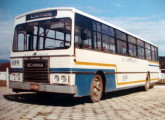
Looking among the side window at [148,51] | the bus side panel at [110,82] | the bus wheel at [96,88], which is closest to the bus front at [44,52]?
the bus wheel at [96,88]

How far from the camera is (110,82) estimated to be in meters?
9.87

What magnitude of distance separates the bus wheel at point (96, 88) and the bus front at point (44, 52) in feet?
4.93

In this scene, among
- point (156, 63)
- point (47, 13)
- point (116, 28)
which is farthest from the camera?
point (156, 63)

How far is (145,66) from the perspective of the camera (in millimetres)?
14953

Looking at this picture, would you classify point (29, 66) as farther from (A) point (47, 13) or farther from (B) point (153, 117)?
(B) point (153, 117)

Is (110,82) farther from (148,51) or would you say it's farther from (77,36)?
(148,51)

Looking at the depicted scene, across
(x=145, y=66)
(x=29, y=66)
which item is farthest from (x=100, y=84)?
(x=145, y=66)

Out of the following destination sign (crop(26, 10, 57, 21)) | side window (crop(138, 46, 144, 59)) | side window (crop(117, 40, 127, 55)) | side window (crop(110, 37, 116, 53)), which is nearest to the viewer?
destination sign (crop(26, 10, 57, 21))

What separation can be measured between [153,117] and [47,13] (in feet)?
15.9

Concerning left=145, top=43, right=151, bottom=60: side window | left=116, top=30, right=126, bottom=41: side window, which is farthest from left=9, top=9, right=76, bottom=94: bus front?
left=145, top=43, right=151, bottom=60: side window

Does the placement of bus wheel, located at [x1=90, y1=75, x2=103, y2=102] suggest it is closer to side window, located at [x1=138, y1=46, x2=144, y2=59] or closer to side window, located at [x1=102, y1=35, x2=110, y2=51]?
side window, located at [x1=102, y1=35, x2=110, y2=51]

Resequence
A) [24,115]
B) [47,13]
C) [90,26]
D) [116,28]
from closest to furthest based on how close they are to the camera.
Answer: [24,115] → [47,13] → [90,26] → [116,28]

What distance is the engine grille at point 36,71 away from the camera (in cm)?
760

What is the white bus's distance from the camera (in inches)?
288
